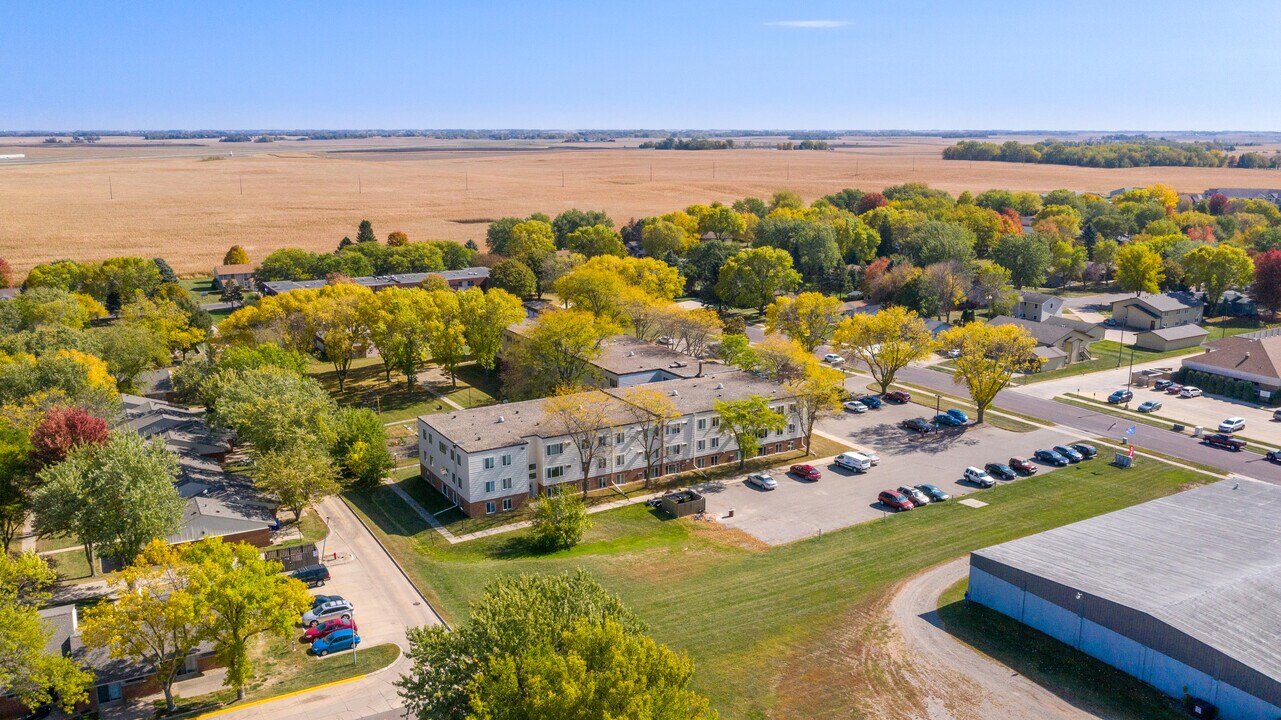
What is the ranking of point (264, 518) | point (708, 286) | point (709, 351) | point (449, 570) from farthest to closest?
point (708, 286)
point (709, 351)
point (264, 518)
point (449, 570)

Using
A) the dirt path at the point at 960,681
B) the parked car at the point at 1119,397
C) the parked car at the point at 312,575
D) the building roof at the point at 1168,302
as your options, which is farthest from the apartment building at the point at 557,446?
the building roof at the point at 1168,302

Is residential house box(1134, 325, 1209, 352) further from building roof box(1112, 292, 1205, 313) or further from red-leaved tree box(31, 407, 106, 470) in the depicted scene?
red-leaved tree box(31, 407, 106, 470)

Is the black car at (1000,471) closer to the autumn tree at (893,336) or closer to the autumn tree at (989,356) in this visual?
the autumn tree at (989,356)

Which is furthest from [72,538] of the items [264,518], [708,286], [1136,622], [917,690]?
[708,286]

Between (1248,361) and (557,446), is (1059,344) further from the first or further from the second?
(557,446)

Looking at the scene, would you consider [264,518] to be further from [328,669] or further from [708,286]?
[708,286]
